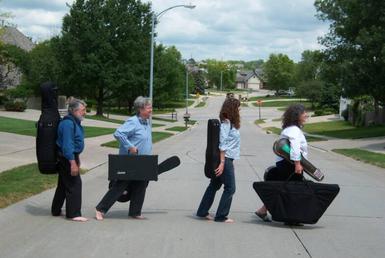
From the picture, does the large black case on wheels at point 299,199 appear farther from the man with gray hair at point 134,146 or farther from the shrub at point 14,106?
the shrub at point 14,106

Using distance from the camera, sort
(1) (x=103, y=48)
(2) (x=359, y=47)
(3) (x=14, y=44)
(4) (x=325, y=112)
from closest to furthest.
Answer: (2) (x=359, y=47)
(1) (x=103, y=48)
(3) (x=14, y=44)
(4) (x=325, y=112)

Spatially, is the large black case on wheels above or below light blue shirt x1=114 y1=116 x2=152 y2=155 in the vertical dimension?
below

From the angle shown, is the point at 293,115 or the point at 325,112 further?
the point at 325,112

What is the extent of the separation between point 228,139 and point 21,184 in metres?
5.05

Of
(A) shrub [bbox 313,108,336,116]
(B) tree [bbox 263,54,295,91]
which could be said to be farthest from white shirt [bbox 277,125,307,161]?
(B) tree [bbox 263,54,295,91]

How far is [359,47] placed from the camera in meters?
38.7

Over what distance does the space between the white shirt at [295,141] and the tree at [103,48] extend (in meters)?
53.4

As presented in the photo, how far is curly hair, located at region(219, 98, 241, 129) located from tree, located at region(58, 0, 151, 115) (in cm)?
5300

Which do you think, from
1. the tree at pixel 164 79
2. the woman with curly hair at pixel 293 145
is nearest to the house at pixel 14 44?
the tree at pixel 164 79

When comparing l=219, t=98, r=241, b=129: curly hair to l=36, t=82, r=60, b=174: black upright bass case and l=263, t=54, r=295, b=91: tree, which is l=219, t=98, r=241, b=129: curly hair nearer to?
l=36, t=82, r=60, b=174: black upright bass case

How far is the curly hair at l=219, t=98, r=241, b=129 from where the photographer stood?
8.16m

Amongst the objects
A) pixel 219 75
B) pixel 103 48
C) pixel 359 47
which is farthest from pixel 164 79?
pixel 219 75

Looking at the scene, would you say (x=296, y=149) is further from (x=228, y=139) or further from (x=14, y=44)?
(x=14, y=44)

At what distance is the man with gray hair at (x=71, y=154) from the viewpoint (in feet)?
26.4
